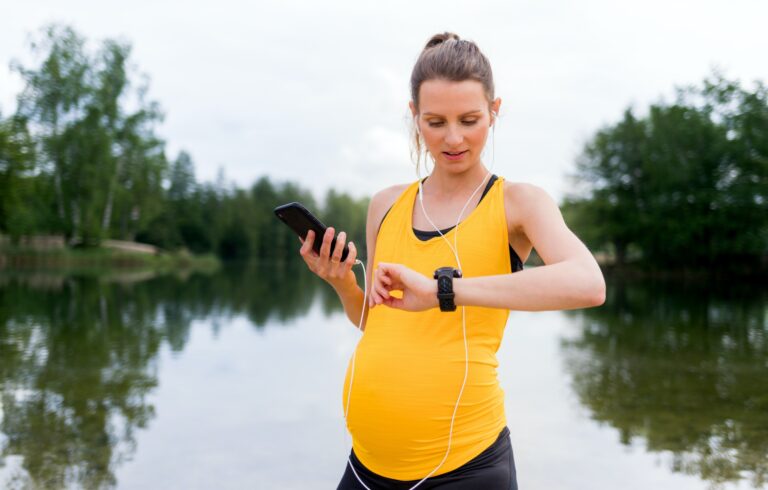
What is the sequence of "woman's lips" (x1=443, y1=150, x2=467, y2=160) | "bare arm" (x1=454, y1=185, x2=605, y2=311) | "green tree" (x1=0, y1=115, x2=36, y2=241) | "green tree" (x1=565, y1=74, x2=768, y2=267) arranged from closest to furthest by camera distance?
"bare arm" (x1=454, y1=185, x2=605, y2=311), "woman's lips" (x1=443, y1=150, x2=467, y2=160), "green tree" (x1=0, y1=115, x2=36, y2=241), "green tree" (x1=565, y1=74, x2=768, y2=267)

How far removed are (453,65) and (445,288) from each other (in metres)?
0.57

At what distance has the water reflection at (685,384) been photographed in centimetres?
559

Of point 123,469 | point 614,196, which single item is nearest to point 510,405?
point 123,469

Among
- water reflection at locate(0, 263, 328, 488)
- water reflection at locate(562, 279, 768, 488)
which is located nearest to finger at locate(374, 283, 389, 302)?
water reflection at locate(0, 263, 328, 488)

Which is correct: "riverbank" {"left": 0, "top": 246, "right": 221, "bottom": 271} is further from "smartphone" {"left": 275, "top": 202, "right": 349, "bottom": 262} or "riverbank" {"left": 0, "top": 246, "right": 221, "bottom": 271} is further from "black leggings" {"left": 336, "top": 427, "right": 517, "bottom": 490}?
"black leggings" {"left": 336, "top": 427, "right": 517, "bottom": 490}

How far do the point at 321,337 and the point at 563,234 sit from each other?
10.4 metres

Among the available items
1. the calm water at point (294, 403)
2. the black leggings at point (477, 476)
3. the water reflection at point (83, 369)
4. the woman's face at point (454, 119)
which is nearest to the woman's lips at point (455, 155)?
the woman's face at point (454, 119)

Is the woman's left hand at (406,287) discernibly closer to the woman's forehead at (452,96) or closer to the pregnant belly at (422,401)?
the pregnant belly at (422,401)

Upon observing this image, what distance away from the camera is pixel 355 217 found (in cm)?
9419

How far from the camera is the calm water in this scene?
5012 millimetres

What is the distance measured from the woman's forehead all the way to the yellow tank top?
0.21 metres

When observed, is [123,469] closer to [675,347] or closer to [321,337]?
[321,337]

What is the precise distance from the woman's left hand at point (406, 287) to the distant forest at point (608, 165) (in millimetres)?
32653

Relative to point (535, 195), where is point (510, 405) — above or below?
below
